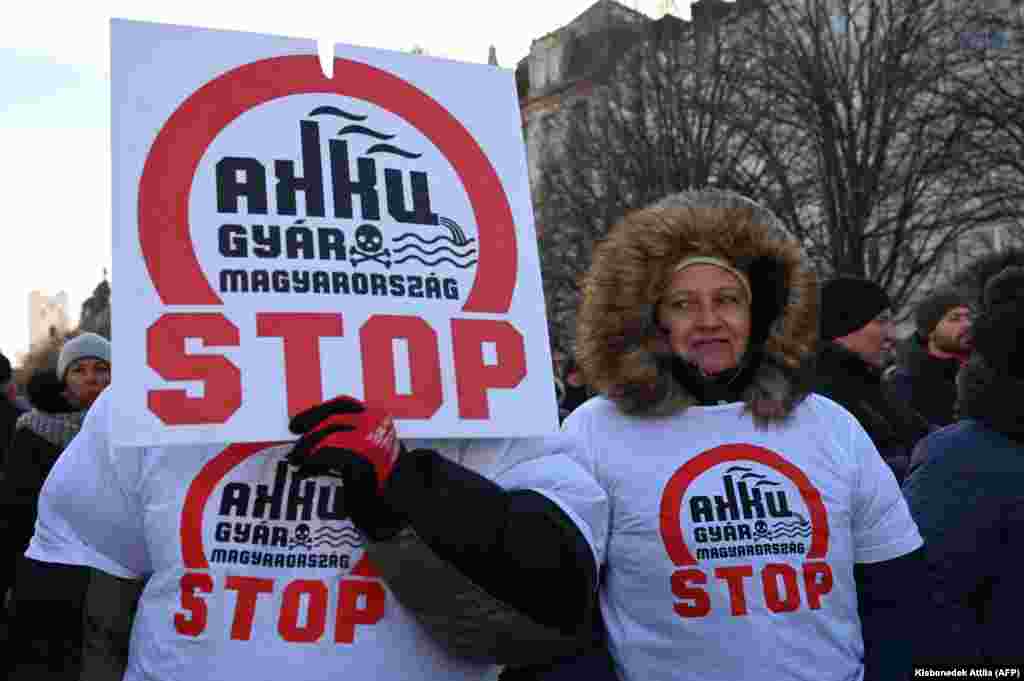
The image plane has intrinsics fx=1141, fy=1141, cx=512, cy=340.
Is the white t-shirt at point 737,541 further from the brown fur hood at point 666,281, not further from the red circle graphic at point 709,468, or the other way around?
the brown fur hood at point 666,281

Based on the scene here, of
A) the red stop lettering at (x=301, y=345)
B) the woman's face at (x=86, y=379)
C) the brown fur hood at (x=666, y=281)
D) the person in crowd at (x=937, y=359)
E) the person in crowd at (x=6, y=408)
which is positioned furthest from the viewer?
the person in crowd at (x=6, y=408)

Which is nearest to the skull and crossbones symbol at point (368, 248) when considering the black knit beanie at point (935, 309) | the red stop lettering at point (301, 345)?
the red stop lettering at point (301, 345)

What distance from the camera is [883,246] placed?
18.0m

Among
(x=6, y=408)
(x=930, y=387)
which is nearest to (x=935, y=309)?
(x=930, y=387)

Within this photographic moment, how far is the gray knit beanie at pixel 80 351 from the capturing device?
5066 mm

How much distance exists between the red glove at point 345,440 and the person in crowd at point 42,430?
81 cm

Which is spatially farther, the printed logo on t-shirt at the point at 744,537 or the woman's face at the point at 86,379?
the woman's face at the point at 86,379

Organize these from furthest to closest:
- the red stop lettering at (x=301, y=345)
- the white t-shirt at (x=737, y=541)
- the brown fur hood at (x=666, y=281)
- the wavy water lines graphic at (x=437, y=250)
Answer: the brown fur hood at (x=666, y=281) → the white t-shirt at (x=737, y=541) → the wavy water lines graphic at (x=437, y=250) → the red stop lettering at (x=301, y=345)

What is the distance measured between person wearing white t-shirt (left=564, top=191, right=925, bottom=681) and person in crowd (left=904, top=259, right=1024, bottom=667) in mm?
258

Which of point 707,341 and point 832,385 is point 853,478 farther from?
point 832,385

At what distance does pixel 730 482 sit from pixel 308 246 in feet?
3.88

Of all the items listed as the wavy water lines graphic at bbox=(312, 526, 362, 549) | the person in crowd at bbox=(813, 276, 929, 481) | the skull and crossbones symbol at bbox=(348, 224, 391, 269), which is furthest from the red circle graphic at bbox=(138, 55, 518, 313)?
the person in crowd at bbox=(813, 276, 929, 481)

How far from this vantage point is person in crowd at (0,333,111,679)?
3615mm

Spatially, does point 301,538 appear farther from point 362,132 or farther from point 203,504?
point 362,132
